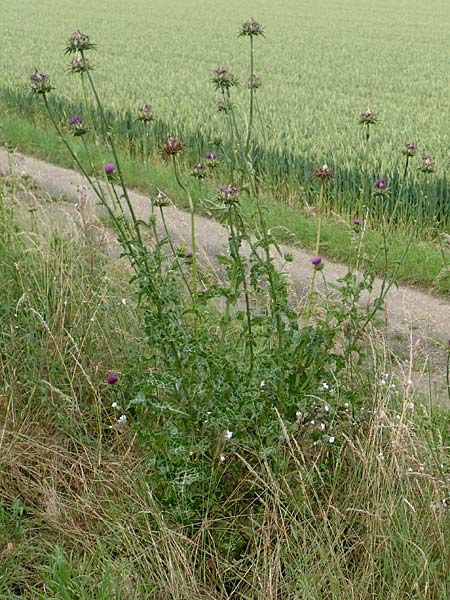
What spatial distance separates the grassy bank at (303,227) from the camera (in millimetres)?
6301

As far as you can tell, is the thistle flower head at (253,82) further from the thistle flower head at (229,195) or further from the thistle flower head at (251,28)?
the thistle flower head at (229,195)

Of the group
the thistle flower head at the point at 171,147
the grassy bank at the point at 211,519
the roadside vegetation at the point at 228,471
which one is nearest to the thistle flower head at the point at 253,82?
the roadside vegetation at the point at 228,471

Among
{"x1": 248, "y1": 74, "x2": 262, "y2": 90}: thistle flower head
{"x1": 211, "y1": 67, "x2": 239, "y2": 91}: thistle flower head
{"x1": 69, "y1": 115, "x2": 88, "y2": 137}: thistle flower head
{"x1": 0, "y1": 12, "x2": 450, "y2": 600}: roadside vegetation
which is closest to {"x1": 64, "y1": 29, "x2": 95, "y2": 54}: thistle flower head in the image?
{"x1": 0, "y1": 12, "x2": 450, "y2": 600}: roadside vegetation

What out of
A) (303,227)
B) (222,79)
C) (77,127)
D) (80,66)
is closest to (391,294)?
(303,227)

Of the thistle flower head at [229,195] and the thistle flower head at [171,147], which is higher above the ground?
the thistle flower head at [171,147]

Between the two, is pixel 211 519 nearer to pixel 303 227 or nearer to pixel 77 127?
pixel 77 127

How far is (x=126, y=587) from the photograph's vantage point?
2.70 meters

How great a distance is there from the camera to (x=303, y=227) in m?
7.51

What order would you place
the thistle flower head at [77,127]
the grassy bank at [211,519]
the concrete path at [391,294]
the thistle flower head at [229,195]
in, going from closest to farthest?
the grassy bank at [211,519] → the thistle flower head at [229,195] → the thistle flower head at [77,127] → the concrete path at [391,294]

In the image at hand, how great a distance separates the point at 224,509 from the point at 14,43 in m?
22.5

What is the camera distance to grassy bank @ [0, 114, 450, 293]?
6.30 metres

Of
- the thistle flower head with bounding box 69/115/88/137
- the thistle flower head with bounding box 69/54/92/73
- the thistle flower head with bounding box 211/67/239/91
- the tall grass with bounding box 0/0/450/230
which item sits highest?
the thistle flower head with bounding box 69/54/92/73

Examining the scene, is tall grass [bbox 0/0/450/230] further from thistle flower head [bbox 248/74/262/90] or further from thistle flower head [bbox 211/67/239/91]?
thistle flower head [bbox 211/67/239/91]

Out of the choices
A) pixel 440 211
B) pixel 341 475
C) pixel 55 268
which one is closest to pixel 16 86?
pixel 440 211
